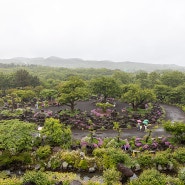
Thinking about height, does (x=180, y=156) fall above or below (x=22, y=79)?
below

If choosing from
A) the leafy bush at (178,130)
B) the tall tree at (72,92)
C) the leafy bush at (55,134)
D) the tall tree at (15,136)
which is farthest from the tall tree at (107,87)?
the tall tree at (15,136)

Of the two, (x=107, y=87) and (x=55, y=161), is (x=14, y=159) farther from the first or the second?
(x=107, y=87)

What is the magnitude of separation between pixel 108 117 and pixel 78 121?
5.70 meters

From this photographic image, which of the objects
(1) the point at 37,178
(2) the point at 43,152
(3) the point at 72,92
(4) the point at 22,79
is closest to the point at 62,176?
(1) the point at 37,178

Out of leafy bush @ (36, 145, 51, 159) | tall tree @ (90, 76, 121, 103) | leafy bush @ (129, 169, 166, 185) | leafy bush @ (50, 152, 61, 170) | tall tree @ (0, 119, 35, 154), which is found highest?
tall tree @ (90, 76, 121, 103)

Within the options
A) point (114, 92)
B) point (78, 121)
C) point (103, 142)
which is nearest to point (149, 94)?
point (114, 92)

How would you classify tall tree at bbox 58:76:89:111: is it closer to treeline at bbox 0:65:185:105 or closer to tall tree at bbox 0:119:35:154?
treeline at bbox 0:65:185:105

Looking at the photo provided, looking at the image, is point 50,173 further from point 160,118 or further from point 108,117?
point 160,118

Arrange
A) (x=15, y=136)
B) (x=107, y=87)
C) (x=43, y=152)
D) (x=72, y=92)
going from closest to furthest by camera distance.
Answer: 1. (x=15, y=136)
2. (x=43, y=152)
3. (x=72, y=92)
4. (x=107, y=87)

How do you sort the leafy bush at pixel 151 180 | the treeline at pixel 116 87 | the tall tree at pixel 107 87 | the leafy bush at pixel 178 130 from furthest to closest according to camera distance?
the tall tree at pixel 107 87 → the treeline at pixel 116 87 → the leafy bush at pixel 178 130 → the leafy bush at pixel 151 180

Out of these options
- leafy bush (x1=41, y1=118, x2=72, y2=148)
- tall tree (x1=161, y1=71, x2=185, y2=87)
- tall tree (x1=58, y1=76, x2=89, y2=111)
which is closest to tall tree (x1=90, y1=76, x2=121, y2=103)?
tall tree (x1=58, y1=76, x2=89, y2=111)

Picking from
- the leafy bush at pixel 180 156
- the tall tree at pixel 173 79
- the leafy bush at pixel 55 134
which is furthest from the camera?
the tall tree at pixel 173 79

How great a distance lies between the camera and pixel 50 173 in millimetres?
18594

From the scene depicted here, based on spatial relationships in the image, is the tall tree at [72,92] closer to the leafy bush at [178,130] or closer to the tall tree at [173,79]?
the leafy bush at [178,130]
